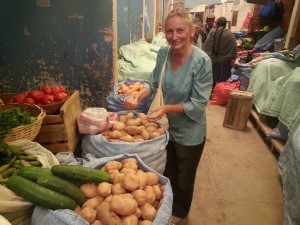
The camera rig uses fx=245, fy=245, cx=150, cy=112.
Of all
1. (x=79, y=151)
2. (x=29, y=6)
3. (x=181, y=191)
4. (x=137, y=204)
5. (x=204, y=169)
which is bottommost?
(x=204, y=169)

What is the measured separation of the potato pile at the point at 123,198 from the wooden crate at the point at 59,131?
566mm

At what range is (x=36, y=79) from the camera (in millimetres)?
2688

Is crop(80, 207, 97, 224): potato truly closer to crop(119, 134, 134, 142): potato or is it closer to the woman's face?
crop(119, 134, 134, 142): potato

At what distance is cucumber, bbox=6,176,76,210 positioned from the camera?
1.11 meters

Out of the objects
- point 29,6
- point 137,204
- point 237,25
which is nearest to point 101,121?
point 137,204

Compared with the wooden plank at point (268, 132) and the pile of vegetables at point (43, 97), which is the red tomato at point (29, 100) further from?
the wooden plank at point (268, 132)

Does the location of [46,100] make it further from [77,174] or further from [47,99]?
[77,174]

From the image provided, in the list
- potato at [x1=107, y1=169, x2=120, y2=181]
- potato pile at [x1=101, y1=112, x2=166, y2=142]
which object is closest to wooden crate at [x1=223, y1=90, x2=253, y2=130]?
potato pile at [x1=101, y1=112, x2=166, y2=142]

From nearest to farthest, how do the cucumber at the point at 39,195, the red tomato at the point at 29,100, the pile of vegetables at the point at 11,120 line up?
the cucumber at the point at 39,195 → the pile of vegetables at the point at 11,120 → the red tomato at the point at 29,100

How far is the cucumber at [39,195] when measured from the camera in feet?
3.65

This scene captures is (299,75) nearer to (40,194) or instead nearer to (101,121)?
(101,121)

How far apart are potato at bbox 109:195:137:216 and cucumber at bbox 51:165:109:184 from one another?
174mm

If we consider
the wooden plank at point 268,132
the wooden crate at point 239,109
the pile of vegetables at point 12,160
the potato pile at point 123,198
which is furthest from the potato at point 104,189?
the wooden crate at point 239,109

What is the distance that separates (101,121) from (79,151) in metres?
0.58
